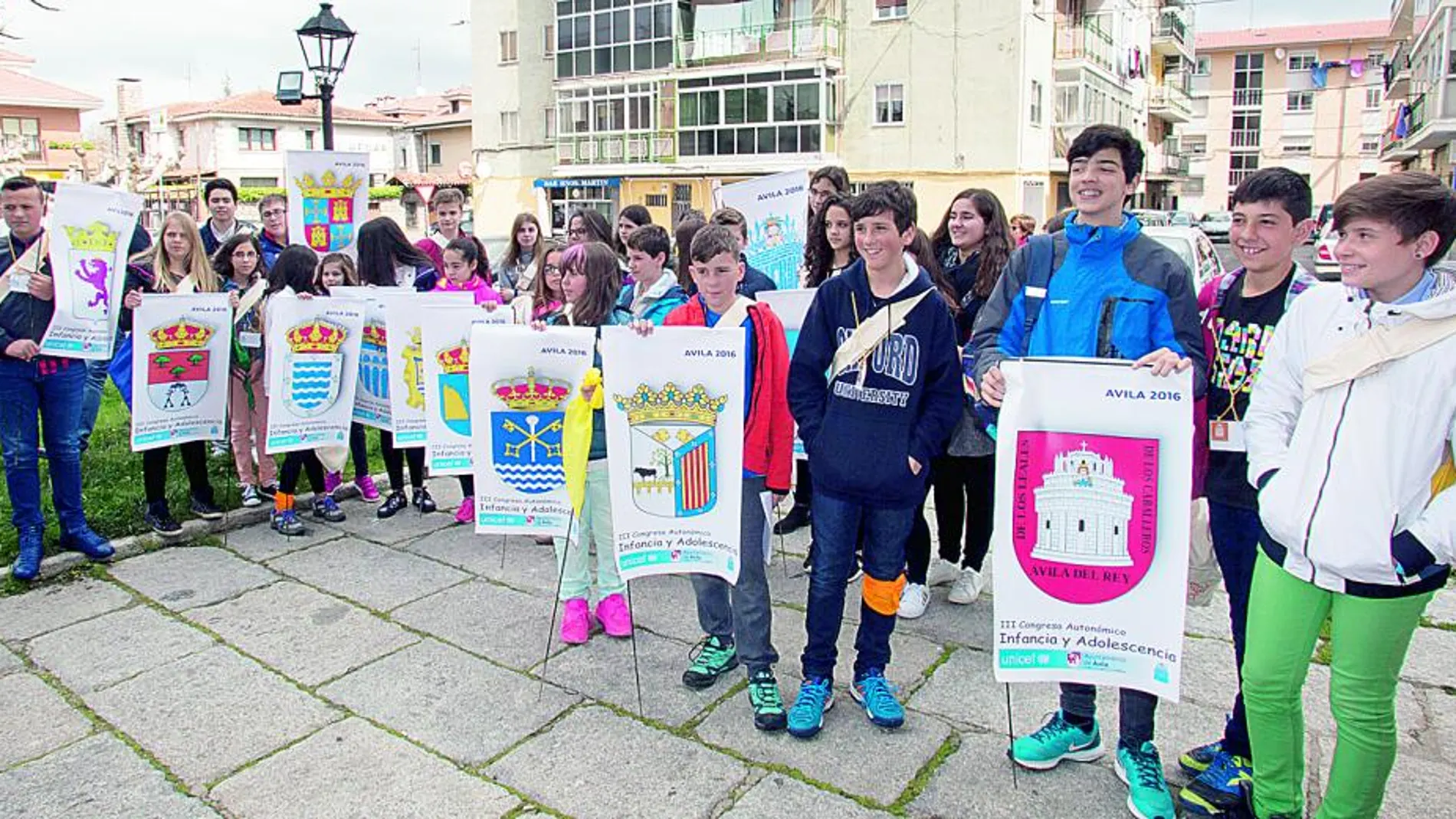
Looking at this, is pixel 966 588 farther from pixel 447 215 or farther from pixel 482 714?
pixel 447 215

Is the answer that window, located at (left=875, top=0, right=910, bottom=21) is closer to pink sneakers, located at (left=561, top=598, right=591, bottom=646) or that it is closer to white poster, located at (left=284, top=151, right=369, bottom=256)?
white poster, located at (left=284, top=151, right=369, bottom=256)

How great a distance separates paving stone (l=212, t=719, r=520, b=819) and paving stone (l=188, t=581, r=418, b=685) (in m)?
0.65

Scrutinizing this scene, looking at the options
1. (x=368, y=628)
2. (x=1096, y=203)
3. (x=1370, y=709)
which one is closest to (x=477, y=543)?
(x=368, y=628)

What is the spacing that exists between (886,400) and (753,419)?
0.58m

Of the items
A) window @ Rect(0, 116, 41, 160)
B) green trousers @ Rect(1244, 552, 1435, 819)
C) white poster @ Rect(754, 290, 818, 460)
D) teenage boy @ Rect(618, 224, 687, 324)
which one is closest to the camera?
green trousers @ Rect(1244, 552, 1435, 819)

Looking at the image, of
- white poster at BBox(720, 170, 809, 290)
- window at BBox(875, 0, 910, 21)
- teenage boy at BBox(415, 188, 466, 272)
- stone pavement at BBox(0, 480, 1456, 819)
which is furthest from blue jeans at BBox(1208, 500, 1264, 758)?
window at BBox(875, 0, 910, 21)

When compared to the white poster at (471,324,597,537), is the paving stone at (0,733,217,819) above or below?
below

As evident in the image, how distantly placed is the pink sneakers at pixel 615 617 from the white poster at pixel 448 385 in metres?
1.32

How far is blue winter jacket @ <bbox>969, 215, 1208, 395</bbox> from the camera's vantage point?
3.11m

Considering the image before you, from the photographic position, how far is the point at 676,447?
3.81 meters

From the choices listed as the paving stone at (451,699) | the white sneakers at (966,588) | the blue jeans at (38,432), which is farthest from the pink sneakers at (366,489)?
the white sneakers at (966,588)

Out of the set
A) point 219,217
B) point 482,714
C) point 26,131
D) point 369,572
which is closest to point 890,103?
point 219,217

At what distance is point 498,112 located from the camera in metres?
39.2

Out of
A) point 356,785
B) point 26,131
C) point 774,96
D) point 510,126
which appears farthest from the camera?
point 26,131
